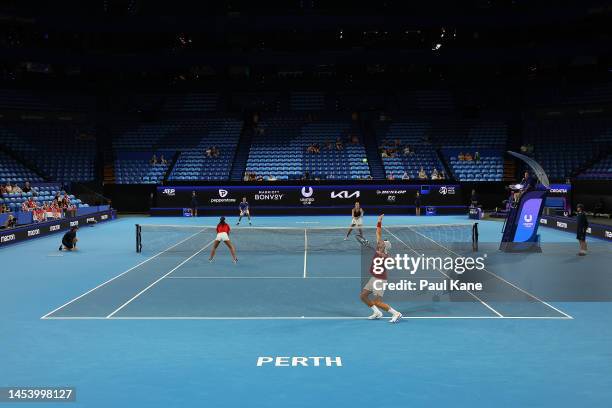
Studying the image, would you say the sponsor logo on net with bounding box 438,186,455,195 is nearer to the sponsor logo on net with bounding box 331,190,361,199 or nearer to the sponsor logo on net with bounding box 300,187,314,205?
the sponsor logo on net with bounding box 331,190,361,199

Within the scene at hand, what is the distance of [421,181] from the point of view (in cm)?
4794

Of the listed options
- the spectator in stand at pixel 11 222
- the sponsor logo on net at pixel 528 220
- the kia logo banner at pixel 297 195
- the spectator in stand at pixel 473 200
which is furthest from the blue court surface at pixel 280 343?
the kia logo banner at pixel 297 195

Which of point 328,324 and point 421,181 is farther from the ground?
point 421,181

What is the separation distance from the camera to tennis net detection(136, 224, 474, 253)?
2586cm

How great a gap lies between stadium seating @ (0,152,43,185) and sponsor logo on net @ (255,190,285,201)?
18.2 meters

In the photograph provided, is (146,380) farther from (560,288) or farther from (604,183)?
(604,183)

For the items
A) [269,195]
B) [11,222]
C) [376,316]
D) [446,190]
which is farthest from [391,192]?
[376,316]

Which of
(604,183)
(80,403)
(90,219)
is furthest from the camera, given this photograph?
(604,183)

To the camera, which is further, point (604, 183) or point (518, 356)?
point (604, 183)

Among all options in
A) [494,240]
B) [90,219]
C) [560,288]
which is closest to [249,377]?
[560,288]

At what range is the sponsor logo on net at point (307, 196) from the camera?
47562 mm

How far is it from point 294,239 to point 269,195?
57.1ft

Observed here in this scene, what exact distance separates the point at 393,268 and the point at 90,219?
26.5 metres

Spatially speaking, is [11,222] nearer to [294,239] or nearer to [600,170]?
[294,239]
